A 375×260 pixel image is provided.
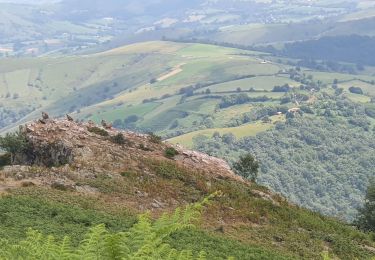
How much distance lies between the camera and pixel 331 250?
4325 cm

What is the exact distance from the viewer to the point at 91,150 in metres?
55.9

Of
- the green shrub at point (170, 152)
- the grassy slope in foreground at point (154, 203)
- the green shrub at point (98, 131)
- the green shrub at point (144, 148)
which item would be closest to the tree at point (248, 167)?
the grassy slope in foreground at point (154, 203)

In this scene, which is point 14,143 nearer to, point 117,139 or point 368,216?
point 117,139

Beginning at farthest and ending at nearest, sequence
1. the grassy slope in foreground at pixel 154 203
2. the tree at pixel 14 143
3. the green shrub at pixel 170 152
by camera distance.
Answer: the green shrub at pixel 170 152 < the tree at pixel 14 143 < the grassy slope in foreground at pixel 154 203

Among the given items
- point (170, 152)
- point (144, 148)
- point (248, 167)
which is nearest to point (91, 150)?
point (144, 148)

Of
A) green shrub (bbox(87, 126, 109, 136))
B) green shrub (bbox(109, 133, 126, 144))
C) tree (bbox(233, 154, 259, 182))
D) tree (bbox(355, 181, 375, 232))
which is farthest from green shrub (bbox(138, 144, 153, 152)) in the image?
tree (bbox(355, 181, 375, 232))

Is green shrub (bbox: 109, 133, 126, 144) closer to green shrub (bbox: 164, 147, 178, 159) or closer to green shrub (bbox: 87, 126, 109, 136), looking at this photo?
green shrub (bbox: 87, 126, 109, 136)

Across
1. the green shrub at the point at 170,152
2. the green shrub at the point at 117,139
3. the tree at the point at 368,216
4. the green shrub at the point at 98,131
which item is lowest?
the tree at the point at 368,216

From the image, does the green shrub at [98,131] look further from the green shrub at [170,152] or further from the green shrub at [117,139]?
the green shrub at [170,152]

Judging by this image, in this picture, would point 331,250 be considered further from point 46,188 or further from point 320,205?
point 320,205

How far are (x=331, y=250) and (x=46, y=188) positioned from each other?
24205 mm

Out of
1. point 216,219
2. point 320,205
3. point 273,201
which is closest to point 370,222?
point 273,201

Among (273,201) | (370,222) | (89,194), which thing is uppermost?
(89,194)

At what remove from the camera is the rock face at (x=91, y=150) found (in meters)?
54.6
